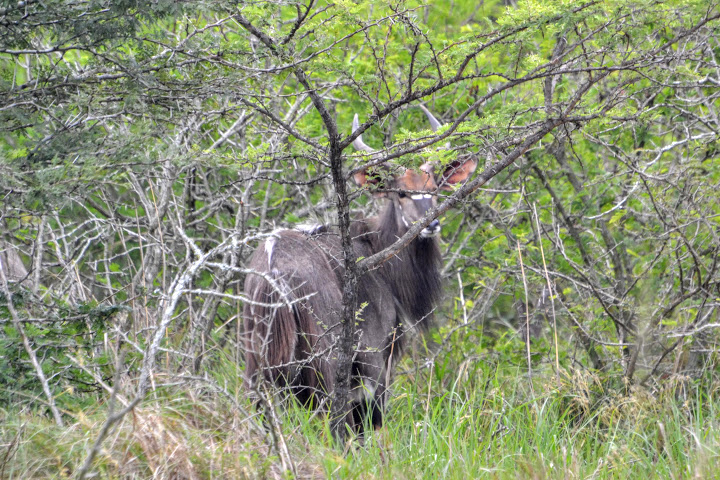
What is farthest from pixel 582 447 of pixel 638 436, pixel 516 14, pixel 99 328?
pixel 99 328

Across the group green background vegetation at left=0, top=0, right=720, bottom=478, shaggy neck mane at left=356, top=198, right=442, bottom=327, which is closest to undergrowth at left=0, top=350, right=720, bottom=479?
green background vegetation at left=0, top=0, right=720, bottom=478

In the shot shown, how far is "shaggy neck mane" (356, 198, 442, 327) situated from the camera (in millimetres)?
5715

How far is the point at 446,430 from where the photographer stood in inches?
155

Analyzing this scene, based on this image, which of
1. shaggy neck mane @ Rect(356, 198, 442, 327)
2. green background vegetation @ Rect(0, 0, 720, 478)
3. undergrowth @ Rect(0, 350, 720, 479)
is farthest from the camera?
shaggy neck mane @ Rect(356, 198, 442, 327)

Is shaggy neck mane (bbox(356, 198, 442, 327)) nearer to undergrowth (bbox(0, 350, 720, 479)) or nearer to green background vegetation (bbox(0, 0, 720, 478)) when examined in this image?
green background vegetation (bbox(0, 0, 720, 478))

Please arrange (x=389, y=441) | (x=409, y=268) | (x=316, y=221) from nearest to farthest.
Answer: (x=389, y=441), (x=409, y=268), (x=316, y=221)

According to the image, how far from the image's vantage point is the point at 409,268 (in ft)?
19.2

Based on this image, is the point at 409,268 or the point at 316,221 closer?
the point at 409,268

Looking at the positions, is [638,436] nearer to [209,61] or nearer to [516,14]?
[516,14]

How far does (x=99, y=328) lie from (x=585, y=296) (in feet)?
12.3

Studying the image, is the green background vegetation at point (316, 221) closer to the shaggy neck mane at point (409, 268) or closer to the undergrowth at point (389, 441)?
the undergrowth at point (389, 441)

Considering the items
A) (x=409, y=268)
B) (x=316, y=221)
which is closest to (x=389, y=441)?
(x=409, y=268)

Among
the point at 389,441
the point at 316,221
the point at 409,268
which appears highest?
the point at 316,221

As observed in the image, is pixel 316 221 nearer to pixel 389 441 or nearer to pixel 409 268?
pixel 409 268
